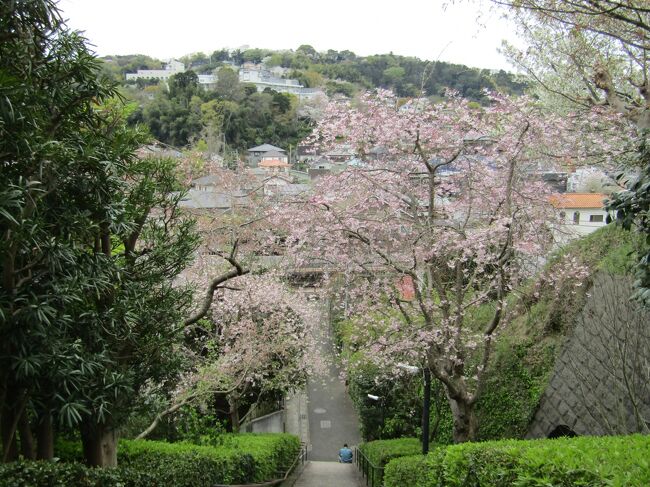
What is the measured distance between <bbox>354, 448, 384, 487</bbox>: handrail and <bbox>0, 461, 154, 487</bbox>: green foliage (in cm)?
775

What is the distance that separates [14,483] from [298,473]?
37.7 ft

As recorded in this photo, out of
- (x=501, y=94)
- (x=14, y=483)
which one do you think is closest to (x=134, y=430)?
(x=14, y=483)

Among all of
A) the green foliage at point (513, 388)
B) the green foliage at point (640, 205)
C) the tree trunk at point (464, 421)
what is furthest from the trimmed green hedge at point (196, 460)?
the green foliage at point (640, 205)

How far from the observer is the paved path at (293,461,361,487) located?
12.8 metres

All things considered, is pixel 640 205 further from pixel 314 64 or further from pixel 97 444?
pixel 314 64

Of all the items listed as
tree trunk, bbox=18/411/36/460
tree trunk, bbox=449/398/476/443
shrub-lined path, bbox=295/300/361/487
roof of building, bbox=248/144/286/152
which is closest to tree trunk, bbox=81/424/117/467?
tree trunk, bbox=18/411/36/460

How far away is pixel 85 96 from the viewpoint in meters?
4.70

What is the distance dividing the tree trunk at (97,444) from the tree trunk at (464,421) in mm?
4916

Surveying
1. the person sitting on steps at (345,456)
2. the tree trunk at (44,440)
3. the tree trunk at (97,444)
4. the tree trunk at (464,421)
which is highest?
the tree trunk at (44,440)

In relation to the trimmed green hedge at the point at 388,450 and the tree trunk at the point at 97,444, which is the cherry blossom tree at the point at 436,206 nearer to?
the trimmed green hedge at the point at 388,450

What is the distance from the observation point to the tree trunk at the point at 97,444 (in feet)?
19.4

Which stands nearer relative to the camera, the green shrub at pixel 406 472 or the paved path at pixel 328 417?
the green shrub at pixel 406 472

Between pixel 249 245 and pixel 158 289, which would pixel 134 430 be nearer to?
pixel 249 245

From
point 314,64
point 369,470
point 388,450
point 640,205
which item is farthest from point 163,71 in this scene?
point 640,205
